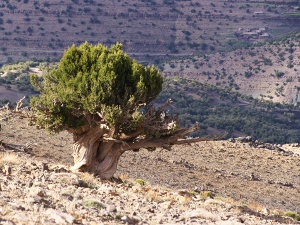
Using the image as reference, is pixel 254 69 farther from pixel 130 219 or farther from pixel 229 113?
pixel 130 219

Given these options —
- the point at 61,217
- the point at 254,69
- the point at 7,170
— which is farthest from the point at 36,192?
the point at 254,69

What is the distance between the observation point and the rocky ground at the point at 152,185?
61.0 ft

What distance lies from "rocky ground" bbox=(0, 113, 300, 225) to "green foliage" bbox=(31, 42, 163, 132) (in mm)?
1557

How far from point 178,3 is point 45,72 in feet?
476

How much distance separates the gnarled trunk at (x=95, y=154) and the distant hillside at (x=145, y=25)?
114 metres

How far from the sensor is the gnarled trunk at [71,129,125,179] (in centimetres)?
2695

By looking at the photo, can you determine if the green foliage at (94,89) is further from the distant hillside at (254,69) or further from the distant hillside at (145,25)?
the distant hillside at (145,25)

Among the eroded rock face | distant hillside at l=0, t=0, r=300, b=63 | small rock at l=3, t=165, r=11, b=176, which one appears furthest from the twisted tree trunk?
distant hillside at l=0, t=0, r=300, b=63

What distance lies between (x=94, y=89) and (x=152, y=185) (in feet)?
19.9

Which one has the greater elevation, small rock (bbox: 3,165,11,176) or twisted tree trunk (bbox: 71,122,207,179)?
small rock (bbox: 3,165,11,176)

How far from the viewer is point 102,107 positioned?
25.4 metres

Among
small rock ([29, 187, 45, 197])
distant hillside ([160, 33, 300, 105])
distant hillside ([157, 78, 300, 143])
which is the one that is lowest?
distant hillside ([160, 33, 300, 105])

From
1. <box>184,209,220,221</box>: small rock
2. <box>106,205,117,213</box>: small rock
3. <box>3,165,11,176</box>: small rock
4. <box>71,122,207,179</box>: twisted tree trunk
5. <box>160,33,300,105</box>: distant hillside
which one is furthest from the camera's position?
<box>160,33,300,105</box>: distant hillside

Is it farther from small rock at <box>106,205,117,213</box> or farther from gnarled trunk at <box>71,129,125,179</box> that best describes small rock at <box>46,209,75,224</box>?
gnarled trunk at <box>71,129,125,179</box>
